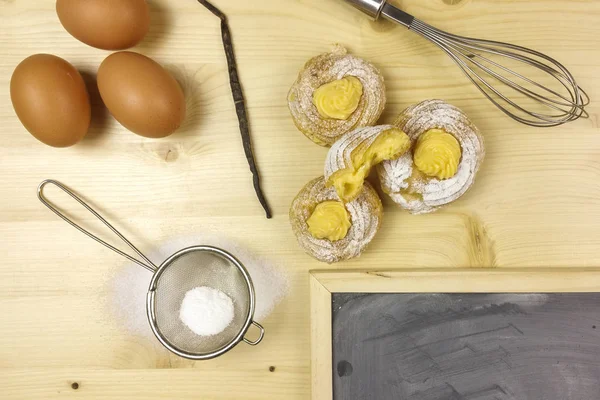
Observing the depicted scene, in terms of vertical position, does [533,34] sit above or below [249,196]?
above

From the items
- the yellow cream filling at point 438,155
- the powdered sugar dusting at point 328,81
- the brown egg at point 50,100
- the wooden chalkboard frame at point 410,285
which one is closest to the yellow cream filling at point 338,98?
the powdered sugar dusting at point 328,81

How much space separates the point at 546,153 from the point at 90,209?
78cm

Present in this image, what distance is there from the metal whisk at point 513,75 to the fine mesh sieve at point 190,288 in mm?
484

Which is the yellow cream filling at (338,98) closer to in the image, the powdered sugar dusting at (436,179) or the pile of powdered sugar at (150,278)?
the powdered sugar dusting at (436,179)

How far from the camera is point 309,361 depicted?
814 millimetres

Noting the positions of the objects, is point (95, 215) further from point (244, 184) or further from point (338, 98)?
point (338, 98)

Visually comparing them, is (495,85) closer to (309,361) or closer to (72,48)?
(309,361)

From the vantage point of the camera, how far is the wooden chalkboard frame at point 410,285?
0.76 m

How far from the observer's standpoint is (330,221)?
0.72 m

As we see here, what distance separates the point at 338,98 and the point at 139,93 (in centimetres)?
29

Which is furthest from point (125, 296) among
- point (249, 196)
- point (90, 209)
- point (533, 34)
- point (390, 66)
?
point (533, 34)

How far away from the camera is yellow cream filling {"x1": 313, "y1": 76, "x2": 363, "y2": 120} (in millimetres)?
725

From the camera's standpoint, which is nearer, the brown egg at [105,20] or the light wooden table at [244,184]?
the brown egg at [105,20]

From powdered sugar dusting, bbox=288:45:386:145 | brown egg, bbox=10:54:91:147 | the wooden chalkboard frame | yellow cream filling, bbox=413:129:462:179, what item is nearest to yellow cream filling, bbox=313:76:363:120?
Answer: powdered sugar dusting, bbox=288:45:386:145
